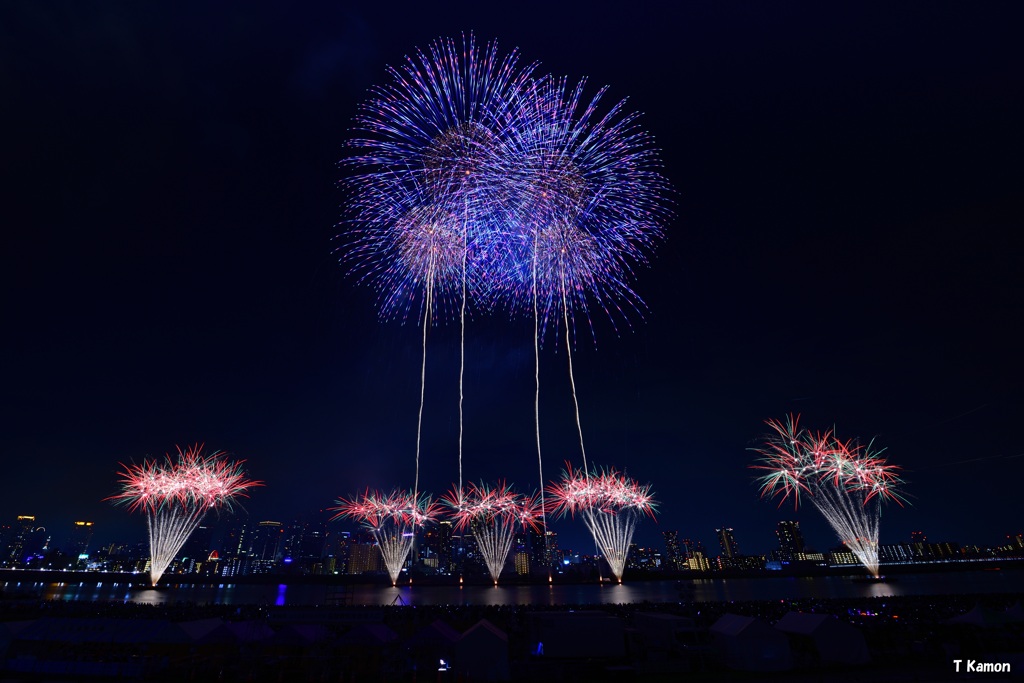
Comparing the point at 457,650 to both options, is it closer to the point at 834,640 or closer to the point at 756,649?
the point at 756,649

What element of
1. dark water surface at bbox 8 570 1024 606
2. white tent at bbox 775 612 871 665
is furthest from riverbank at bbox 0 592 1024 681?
dark water surface at bbox 8 570 1024 606

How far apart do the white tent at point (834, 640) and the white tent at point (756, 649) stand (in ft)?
4.41

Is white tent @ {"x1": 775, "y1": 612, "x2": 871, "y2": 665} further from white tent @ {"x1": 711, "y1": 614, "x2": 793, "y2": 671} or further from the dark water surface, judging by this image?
the dark water surface

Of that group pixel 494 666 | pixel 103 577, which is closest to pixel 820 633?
pixel 494 666

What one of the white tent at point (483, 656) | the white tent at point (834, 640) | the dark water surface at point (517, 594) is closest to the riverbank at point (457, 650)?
the white tent at point (483, 656)

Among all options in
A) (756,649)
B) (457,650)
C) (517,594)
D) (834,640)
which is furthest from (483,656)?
(517,594)

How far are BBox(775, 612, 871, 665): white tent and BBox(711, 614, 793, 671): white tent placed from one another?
134 centimetres

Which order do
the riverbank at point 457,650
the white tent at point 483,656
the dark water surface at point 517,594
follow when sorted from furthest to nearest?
the dark water surface at point 517,594 → the riverbank at point 457,650 → the white tent at point 483,656

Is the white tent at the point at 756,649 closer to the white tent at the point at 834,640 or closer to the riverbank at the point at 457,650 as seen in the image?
the riverbank at the point at 457,650

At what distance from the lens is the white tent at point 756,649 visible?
2147cm

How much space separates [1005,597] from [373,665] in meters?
66.8

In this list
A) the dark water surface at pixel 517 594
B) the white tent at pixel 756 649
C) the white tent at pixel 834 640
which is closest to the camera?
the white tent at pixel 756 649

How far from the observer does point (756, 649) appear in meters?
21.6

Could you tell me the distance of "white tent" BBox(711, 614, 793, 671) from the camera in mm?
21469
